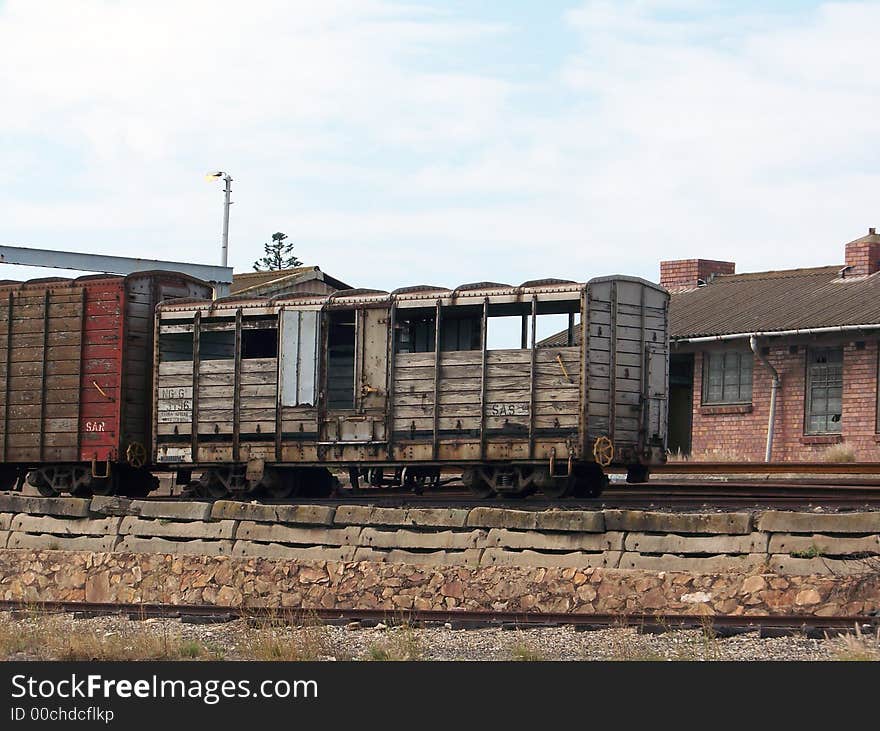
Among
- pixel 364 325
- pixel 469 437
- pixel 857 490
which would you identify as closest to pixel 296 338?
pixel 364 325

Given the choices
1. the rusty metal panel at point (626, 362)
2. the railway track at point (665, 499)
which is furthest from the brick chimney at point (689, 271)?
the rusty metal panel at point (626, 362)

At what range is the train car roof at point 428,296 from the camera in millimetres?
17438

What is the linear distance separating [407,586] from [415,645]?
13.7 feet

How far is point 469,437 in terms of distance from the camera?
17.8 metres

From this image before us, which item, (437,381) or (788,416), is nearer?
(437,381)

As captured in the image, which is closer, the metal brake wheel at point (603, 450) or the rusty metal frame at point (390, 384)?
the metal brake wheel at point (603, 450)

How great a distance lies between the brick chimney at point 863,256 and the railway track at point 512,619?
64.2 feet

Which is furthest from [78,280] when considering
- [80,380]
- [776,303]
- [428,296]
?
[776,303]

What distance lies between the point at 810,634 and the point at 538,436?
7.10 m

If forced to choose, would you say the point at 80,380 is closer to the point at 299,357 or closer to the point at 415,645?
the point at 299,357

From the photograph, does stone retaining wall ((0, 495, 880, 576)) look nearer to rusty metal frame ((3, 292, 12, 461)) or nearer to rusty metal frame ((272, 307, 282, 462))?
rusty metal frame ((272, 307, 282, 462))

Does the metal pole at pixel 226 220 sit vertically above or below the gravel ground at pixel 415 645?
above

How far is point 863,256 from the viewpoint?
30.1m

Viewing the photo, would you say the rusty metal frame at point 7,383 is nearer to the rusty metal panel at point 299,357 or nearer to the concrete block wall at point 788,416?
the rusty metal panel at point 299,357
